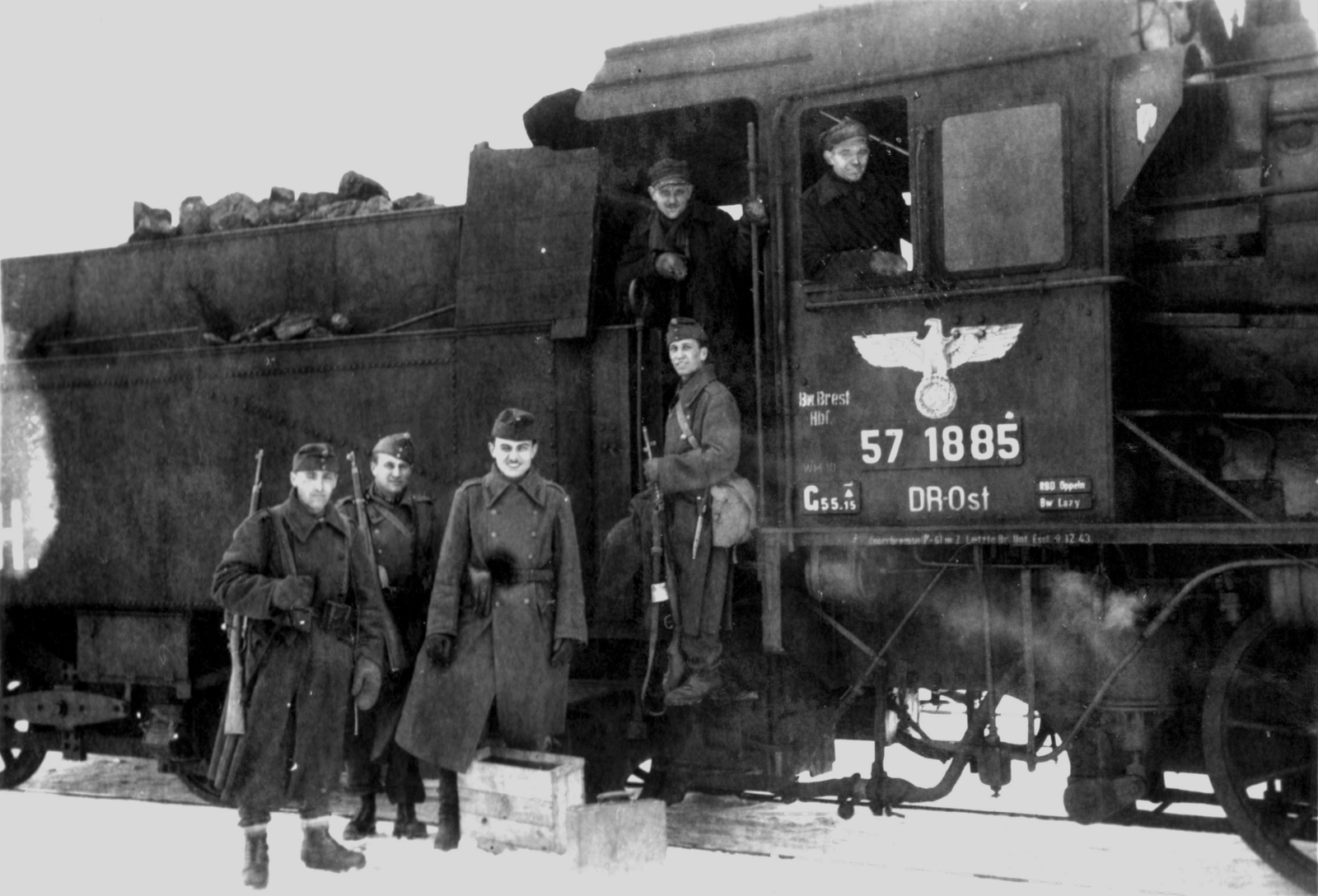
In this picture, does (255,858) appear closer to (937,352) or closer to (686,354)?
(686,354)

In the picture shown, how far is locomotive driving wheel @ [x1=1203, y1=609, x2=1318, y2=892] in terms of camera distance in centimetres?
575

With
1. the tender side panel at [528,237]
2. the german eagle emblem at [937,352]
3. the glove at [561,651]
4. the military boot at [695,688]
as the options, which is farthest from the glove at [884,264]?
the glove at [561,651]

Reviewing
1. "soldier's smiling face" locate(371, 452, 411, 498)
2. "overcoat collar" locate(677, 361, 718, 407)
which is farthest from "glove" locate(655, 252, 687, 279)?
"soldier's smiling face" locate(371, 452, 411, 498)

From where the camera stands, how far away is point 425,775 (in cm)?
711

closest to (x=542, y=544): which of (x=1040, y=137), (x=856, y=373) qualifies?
(x=856, y=373)

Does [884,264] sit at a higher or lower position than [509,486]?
higher

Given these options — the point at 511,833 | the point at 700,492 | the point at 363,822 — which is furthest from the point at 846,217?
the point at 363,822

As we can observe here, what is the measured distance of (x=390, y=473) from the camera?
704 cm

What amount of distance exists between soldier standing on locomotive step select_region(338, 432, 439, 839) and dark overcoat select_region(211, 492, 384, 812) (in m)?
0.47

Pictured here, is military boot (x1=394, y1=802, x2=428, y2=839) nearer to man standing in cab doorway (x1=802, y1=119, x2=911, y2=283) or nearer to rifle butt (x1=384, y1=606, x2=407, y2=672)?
rifle butt (x1=384, y1=606, x2=407, y2=672)

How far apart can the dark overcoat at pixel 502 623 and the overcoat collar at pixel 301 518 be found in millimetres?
553

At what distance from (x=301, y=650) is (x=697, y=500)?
191cm

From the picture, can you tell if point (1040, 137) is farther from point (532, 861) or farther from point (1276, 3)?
point (532, 861)

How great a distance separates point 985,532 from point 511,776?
2366 millimetres
